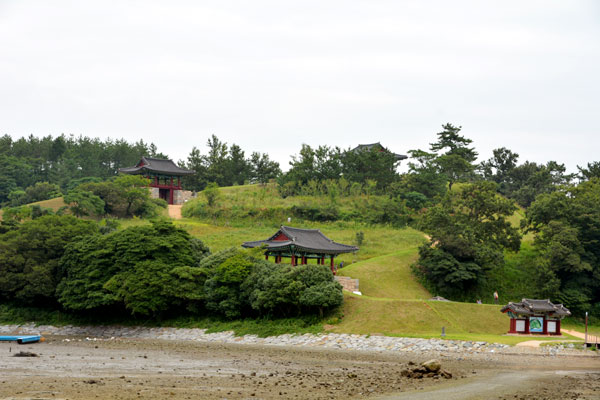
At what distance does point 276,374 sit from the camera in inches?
903

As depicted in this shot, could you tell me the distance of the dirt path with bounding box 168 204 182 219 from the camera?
3075 inches

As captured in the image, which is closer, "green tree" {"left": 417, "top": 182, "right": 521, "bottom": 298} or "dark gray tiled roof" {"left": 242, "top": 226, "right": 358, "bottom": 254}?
"dark gray tiled roof" {"left": 242, "top": 226, "right": 358, "bottom": 254}

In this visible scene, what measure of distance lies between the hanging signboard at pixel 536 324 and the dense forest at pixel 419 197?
10.9m

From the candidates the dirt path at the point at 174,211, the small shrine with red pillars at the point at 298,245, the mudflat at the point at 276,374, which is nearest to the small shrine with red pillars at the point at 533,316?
the mudflat at the point at 276,374

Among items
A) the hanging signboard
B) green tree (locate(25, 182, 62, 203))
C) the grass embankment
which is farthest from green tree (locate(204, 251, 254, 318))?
green tree (locate(25, 182, 62, 203))

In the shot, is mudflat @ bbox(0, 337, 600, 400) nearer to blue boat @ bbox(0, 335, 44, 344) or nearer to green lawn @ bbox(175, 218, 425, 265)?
blue boat @ bbox(0, 335, 44, 344)

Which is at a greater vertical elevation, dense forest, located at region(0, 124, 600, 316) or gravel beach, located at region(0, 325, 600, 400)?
dense forest, located at region(0, 124, 600, 316)

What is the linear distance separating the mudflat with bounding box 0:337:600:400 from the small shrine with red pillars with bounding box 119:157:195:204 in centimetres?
5266

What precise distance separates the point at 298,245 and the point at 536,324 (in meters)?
17.5

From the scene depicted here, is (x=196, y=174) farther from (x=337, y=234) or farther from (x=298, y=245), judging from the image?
(x=298, y=245)

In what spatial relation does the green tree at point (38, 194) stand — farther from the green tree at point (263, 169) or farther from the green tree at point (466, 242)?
the green tree at point (466, 242)

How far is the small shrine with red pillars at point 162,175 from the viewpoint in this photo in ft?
279

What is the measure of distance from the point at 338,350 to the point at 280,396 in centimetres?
1593

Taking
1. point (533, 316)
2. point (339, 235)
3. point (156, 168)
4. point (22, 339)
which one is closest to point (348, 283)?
point (533, 316)
